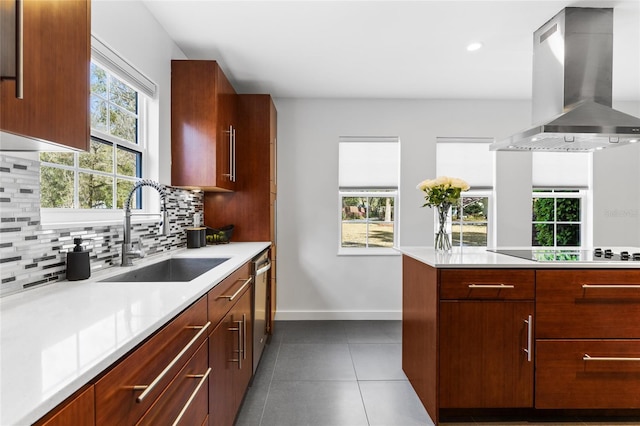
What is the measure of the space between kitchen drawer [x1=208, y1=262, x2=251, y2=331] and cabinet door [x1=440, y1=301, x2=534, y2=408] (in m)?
1.21

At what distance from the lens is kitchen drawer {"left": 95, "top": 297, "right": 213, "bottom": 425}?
0.78 m

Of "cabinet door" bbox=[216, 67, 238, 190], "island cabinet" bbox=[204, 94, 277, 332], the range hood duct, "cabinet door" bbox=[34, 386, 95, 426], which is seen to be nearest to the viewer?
"cabinet door" bbox=[34, 386, 95, 426]

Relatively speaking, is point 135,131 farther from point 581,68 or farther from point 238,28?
point 581,68

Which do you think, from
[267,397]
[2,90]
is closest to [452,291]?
[267,397]

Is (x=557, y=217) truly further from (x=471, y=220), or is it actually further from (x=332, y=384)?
(x=332, y=384)

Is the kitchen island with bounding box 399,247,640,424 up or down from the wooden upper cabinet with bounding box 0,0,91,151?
down

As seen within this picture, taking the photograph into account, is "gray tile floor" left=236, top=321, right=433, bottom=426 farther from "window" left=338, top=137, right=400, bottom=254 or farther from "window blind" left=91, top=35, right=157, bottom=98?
"window blind" left=91, top=35, right=157, bottom=98

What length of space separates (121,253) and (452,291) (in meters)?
1.92

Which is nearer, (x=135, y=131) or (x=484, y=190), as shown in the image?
(x=135, y=131)

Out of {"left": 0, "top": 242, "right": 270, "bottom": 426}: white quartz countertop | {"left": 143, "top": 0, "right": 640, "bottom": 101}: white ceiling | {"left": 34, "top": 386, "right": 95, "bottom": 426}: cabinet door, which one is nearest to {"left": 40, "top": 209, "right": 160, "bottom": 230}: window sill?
{"left": 0, "top": 242, "right": 270, "bottom": 426}: white quartz countertop

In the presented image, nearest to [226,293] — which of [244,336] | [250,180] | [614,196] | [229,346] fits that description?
[229,346]

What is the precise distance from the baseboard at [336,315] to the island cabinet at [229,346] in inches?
67.0

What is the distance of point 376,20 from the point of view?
2.44m

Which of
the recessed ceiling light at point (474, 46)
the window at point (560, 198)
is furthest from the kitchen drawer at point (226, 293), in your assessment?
the window at point (560, 198)
